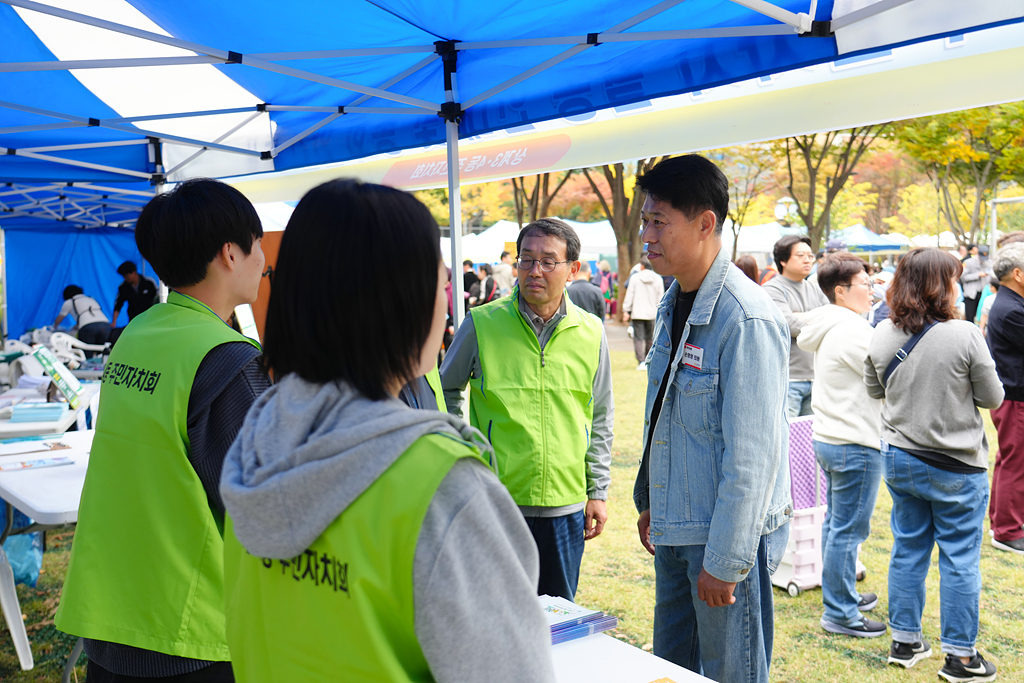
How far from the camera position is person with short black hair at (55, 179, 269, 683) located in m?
1.42

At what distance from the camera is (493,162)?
5.11 meters

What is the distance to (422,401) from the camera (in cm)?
189

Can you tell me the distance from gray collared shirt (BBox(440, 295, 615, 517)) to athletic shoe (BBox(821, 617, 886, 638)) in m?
1.81

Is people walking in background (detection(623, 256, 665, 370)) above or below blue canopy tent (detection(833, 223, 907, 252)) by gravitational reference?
below

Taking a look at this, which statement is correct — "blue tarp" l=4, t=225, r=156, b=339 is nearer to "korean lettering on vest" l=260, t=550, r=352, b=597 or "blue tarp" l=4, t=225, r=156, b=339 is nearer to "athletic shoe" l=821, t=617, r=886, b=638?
"athletic shoe" l=821, t=617, r=886, b=638

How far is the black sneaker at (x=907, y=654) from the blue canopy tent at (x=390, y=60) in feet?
8.82

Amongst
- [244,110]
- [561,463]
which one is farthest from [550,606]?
[244,110]

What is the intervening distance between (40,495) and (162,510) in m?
1.67

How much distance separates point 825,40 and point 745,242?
19.9 meters

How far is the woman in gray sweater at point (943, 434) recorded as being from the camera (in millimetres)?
3254

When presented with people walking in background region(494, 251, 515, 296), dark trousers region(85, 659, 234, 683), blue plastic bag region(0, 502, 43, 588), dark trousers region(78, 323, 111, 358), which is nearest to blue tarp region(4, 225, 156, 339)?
dark trousers region(78, 323, 111, 358)

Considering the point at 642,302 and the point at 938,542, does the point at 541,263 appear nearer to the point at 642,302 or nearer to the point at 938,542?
the point at 938,542

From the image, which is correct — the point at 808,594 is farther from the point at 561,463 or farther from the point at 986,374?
the point at 561,463

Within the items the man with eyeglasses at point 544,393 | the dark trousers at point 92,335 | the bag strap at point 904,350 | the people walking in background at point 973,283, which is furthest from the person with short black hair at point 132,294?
the people walking in background at point 973,283
